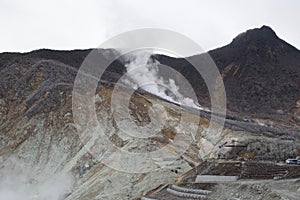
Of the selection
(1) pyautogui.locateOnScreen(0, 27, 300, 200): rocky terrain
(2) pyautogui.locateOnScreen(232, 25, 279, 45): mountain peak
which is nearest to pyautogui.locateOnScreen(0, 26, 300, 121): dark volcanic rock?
(2) pyautogui.locateOnScreen(232, 25, 279, 45): mountain peak

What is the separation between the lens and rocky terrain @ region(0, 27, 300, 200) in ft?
117

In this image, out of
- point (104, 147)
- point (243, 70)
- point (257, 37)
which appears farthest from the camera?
point (257, 37)

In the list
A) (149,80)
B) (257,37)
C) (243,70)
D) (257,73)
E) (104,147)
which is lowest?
(104,147)

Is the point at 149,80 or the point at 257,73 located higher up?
the point at 257,73

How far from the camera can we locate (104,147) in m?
48.7

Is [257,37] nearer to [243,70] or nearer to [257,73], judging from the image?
[243,70]

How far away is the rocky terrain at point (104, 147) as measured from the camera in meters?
35.5

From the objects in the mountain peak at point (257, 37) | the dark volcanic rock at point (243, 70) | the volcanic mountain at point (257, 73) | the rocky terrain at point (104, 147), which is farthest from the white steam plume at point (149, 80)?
the mountain peak at point (257, 37)

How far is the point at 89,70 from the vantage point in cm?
7738

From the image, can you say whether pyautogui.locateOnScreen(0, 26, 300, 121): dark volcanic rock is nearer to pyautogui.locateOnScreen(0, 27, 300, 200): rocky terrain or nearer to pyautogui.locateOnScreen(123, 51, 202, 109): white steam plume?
pyautogui.locateOnScreen(0, 27, 300, 200): rocky terrain

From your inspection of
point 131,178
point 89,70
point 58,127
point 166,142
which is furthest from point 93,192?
point 89,70

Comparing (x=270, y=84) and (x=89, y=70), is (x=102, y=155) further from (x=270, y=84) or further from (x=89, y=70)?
(x=270, y=84)

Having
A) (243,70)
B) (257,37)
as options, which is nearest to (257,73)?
(243,70)

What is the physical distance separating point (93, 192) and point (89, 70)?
1601 inches
